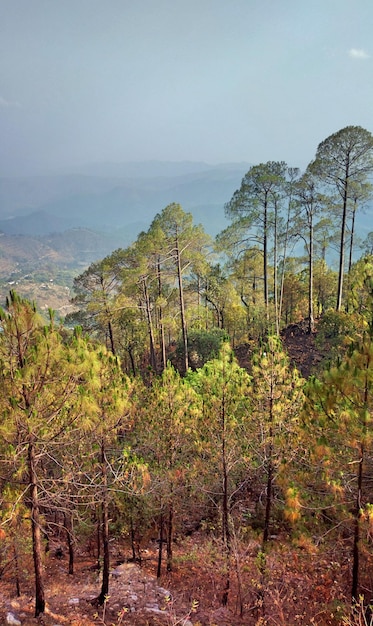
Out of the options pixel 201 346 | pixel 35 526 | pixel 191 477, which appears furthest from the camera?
pixel 201 346

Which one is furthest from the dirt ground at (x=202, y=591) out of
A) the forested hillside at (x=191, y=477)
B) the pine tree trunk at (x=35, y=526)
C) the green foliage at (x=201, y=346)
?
the green foliage at (x=201, y=346)

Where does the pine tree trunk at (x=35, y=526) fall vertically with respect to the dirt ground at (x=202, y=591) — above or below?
above

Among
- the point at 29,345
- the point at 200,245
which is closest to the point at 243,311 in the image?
the point at 200,245

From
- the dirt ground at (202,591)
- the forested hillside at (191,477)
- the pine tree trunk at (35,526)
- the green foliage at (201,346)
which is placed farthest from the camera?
the green foliage at (201,346)

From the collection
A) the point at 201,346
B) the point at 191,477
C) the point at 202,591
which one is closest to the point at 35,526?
the point at 191,477

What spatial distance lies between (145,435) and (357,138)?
55.5 ft

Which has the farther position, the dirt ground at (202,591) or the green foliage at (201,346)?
the green foliage at (201,346)

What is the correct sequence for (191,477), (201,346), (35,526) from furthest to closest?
(201,346) < (191,477) < (35,526)

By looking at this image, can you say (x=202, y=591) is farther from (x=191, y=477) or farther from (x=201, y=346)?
(x=201, y=346)

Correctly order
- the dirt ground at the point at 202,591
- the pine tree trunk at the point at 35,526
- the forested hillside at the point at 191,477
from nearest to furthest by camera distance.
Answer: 1. the forested hillside at the point at 191,477
2. the pine tree trunk at the point at 35,526
3. the dirt ground at the point at 202,591

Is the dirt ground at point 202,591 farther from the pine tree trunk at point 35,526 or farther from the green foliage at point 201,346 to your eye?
the green foliage at point 201,346

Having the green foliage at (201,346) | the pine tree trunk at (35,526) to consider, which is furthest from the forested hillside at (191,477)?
the green foliage at (201,346)

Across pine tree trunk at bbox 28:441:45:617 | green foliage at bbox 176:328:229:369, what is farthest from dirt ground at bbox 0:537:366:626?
green foliage at bbox 176:328:229:369

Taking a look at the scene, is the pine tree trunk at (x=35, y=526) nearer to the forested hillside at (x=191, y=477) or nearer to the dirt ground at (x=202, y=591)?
the forested hillside at (x=191, y=477)
